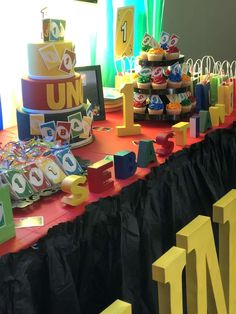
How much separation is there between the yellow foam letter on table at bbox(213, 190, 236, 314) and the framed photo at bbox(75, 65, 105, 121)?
2.41ft

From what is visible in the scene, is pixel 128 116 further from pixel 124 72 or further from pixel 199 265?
pixel 199 265

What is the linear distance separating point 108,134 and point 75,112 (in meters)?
0.22

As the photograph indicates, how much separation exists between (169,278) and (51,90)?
2.33 ft

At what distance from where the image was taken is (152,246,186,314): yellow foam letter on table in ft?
3.09

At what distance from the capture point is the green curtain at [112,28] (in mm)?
2121

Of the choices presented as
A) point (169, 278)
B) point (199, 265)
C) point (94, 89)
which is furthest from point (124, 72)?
point (169, 278)

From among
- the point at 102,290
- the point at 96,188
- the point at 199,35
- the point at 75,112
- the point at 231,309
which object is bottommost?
the point at 231,309

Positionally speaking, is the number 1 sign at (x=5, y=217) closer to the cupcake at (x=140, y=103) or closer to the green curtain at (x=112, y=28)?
the cupcake at (x=140, y=103)

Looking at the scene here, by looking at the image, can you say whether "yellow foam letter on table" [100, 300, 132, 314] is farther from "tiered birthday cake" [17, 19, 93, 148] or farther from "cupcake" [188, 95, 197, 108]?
"cupcake" [188, 95, 197, 108]

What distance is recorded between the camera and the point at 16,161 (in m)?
1.13

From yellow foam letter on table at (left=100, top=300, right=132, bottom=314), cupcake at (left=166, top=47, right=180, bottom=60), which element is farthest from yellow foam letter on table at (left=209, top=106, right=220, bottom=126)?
yellow foam letter on table at (left=100, top=300, right=132, bottom=314)

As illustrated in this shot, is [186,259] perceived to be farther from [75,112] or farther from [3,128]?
[3,128]

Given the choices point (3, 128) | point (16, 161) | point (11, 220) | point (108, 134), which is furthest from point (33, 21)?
point (11, 220)

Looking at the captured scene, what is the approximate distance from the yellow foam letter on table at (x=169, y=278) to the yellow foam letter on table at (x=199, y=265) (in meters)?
0.04
